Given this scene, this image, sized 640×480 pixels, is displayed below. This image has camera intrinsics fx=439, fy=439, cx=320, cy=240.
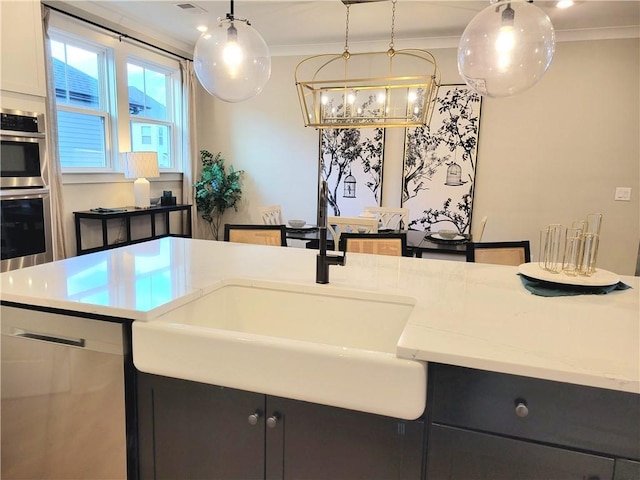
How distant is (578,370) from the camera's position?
91 centimetres

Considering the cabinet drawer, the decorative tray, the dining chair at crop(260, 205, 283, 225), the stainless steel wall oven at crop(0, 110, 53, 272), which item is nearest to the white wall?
the dining chair at crop(260, 205, 283, 225)

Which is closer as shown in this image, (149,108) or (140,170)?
(140,170)

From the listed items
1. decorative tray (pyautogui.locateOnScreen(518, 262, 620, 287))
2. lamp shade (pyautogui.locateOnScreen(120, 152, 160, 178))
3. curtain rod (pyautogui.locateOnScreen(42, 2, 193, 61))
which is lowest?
decorative tray (pyautogui.locateOnScreen(518, 262, 620, 287))

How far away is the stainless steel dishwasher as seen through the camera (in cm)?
128

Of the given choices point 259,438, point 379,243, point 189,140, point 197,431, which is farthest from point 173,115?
point 259,438

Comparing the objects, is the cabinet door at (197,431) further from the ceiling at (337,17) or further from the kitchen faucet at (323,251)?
the ceiling at (337,17)

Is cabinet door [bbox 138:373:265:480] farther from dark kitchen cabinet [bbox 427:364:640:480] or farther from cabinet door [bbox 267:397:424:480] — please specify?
dark kitchen cabinet [bbox 427:364:640:480]

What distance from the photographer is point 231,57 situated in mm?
2090

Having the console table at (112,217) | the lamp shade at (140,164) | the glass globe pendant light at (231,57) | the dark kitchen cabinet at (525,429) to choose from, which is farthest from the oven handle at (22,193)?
the dark kitchen cabinet at (525,429)

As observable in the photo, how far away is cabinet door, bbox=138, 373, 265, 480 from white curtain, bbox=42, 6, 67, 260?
2684mm

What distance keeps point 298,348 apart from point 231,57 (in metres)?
1.57

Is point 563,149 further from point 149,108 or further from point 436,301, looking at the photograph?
point 149,108

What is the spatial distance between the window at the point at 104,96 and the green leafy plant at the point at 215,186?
0.53 metres

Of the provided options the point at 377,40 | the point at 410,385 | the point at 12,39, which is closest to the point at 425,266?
the point at 410,385
